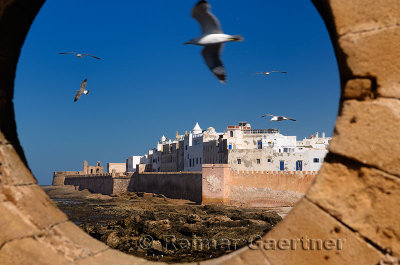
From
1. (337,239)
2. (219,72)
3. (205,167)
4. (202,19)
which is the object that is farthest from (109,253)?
(205,167)

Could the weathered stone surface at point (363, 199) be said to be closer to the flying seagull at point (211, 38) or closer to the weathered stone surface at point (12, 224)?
the weathered stone surface at point (12, 224)

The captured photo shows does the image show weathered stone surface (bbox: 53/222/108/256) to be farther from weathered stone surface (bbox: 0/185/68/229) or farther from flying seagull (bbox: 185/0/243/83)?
flying seagull (bbox: 185/0/243/83)

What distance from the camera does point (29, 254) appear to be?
1.94 meters

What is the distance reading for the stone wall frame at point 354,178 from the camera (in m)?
1.67

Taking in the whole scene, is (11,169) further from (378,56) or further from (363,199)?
(378,56)

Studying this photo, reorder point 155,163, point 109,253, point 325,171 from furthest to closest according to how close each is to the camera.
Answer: point 155,163, point 109,253, point 325,171

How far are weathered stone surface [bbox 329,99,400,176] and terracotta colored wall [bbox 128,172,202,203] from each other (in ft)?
85.7

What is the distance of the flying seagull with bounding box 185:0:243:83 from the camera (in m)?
3.83

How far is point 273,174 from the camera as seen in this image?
86.6 ft

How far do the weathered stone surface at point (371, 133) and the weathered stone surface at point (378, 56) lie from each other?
0.24ft

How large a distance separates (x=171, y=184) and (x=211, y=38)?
30304 mm

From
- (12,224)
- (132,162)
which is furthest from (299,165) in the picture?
(132,162)

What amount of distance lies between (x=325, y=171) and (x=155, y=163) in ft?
175

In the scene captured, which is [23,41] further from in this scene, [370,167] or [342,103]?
[370,167]
